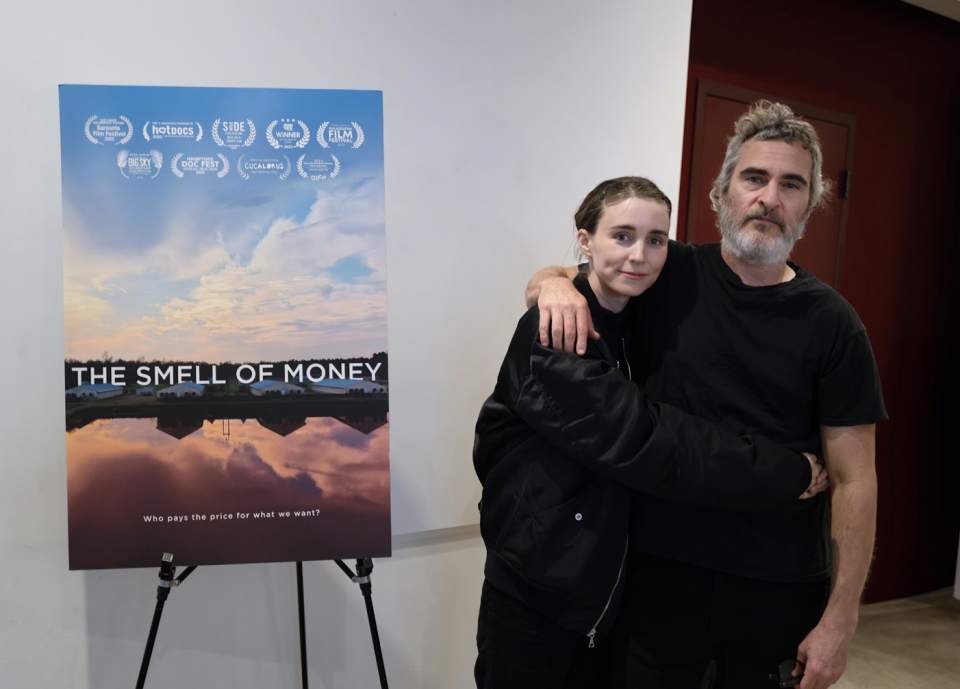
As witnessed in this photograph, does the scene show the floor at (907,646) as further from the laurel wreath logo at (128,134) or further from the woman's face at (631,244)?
the laurel wreath logo at (128,134)

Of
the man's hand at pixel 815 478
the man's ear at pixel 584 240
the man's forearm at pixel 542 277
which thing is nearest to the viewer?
the man's hand at pixel 815 478

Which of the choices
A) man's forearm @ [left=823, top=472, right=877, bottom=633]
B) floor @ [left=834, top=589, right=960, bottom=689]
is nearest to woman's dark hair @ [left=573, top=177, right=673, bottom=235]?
man's forearm @ [left=823, top=472, right=877, bottom=633]

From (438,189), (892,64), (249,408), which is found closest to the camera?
(249,408)

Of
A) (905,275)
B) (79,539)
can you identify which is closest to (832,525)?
(79,539)

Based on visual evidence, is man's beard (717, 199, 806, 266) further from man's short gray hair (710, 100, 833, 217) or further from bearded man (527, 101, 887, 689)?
man's short gray hair (710, 100, 833, 217)

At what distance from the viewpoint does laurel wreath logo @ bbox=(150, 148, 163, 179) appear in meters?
1.51

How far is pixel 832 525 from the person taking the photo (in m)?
1.44

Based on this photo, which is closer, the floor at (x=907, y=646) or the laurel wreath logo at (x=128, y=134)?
the laurel wreath logo at (x=128, y=134)

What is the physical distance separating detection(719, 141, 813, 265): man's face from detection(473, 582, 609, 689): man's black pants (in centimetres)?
89

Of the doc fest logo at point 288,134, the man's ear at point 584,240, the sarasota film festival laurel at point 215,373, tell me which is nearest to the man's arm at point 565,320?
the man's ear at point 584,240

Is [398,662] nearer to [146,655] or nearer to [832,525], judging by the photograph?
[146,655]

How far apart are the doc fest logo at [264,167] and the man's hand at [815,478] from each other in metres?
1.31

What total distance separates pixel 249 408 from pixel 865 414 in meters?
1.35

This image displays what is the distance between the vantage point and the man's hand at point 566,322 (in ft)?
4.26
